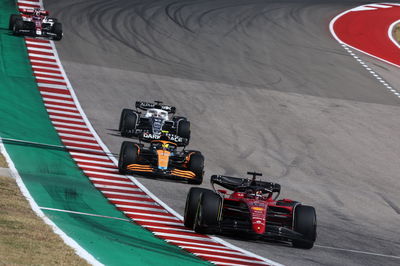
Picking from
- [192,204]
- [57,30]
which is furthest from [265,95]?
[192,204]

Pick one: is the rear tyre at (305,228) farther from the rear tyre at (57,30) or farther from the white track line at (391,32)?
the white track line at (391,32)

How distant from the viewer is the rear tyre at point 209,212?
18.1 m

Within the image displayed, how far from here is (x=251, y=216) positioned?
59.6ft

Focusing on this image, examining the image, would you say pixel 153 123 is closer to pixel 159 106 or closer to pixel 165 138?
pixel 159 106

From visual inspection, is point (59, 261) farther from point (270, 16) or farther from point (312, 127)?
point (270, 16)

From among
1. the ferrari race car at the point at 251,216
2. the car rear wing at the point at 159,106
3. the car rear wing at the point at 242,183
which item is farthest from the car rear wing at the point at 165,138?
the ferrari race car at the point at 251,216

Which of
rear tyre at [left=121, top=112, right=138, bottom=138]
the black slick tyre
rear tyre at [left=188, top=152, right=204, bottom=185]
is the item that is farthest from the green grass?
the black slick tyre

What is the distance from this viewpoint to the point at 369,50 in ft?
155

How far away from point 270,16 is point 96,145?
26.0 meters

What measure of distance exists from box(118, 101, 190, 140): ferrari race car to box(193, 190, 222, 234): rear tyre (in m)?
8.79

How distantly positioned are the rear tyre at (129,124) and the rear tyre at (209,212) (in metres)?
9.75

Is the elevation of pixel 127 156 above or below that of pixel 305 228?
above

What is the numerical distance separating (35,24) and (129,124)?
1337 cm

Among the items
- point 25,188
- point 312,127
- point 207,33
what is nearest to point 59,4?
point 207,33
